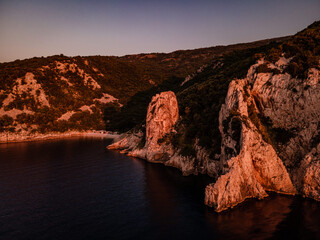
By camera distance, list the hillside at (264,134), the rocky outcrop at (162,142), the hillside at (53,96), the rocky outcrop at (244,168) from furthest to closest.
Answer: the hillside at (53,96) → the rocky outcrop at (162,142) → the hillside at (264,134) → the rocky outcrop at (244,168)

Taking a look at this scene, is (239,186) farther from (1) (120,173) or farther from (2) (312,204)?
(1) (120,173)

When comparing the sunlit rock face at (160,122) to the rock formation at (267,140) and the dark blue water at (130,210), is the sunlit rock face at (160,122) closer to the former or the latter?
the dark blue water at (130,210)

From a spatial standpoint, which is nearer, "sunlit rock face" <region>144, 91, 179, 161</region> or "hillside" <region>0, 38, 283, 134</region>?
"sunlit rock face" <region>144, 91, 179, 161</region>

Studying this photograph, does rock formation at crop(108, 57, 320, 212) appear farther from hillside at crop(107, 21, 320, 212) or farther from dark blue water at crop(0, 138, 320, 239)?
dark blue water at crop(0, 138, 320, 239)

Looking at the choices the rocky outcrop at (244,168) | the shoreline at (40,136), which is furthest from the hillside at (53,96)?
the rocky outcrop at (244,168)

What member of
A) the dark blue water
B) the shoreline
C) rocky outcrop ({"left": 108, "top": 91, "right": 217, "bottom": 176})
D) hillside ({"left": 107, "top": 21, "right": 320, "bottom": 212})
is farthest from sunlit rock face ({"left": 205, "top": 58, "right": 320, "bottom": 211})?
the shoreline
